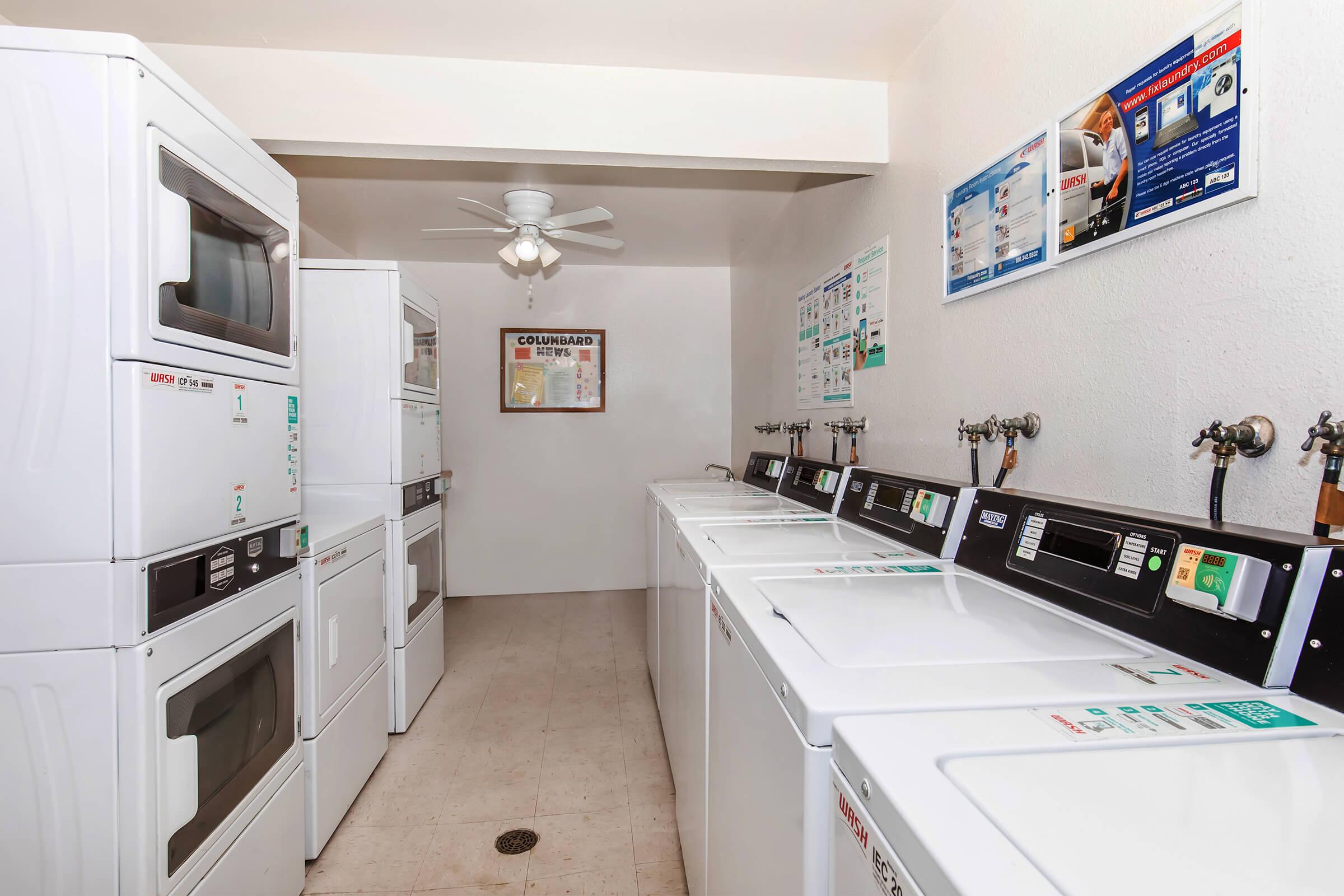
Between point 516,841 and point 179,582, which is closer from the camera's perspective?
point 179,582

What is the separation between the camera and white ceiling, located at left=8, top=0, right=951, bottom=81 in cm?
171

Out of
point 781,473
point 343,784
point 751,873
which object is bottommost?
point 343,784

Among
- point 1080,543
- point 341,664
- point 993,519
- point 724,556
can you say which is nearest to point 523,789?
point 341,664

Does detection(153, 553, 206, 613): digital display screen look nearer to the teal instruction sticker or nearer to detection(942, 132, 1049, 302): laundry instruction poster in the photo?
the teal instruction sticker

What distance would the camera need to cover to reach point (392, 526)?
8.07 ft

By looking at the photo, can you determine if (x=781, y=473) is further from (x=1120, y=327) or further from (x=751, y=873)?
(x=751, y=873)

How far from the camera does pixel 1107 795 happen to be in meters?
0.51

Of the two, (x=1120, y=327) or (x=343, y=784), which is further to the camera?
(x=343, y=784)

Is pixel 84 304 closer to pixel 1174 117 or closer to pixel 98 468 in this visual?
pixel 98 468

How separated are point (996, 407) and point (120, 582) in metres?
1.82

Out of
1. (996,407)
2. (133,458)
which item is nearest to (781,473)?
(996,407)

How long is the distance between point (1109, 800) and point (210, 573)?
1.44 metres

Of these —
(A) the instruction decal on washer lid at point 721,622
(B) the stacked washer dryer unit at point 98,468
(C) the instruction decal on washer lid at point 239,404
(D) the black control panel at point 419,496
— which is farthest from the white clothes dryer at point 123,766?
(D) the black control panel at point 419,496

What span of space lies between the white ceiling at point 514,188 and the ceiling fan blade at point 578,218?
164mm
